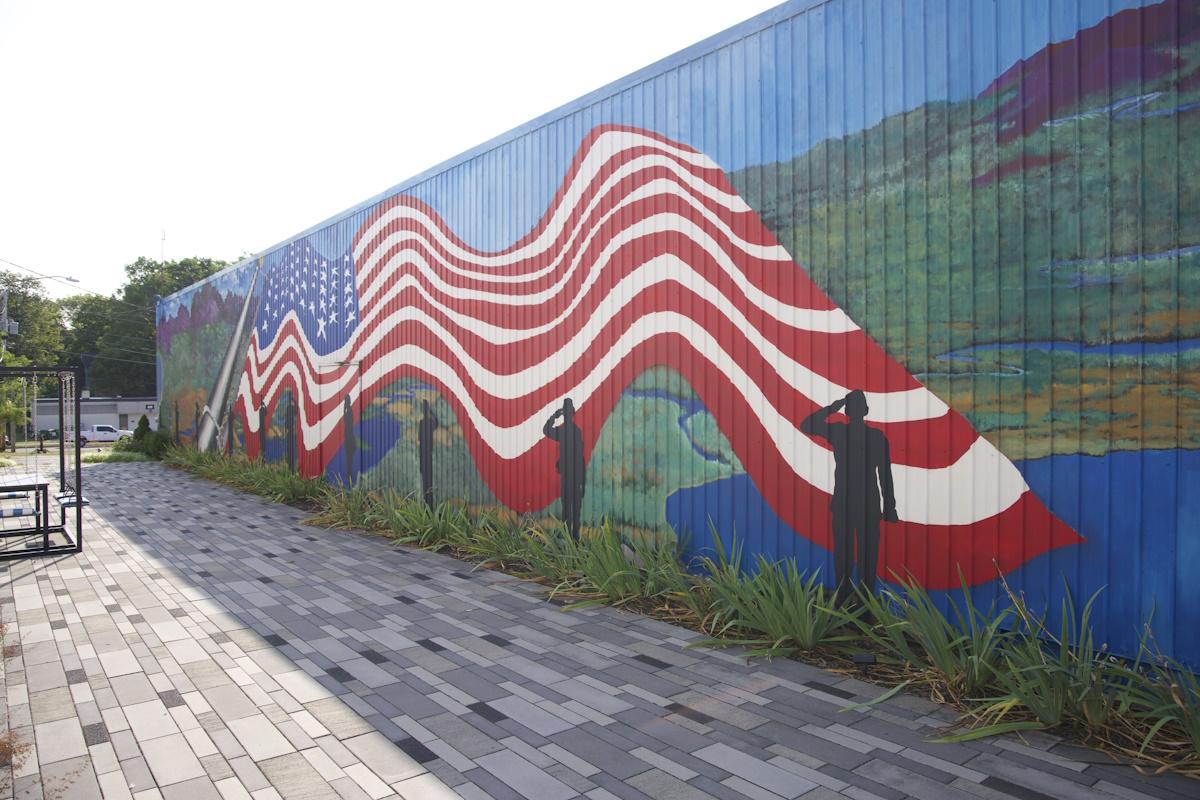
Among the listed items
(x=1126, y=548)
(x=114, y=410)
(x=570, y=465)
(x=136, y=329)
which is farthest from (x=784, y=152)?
(x=136, y=329)

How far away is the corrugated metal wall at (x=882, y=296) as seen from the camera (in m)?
3.94

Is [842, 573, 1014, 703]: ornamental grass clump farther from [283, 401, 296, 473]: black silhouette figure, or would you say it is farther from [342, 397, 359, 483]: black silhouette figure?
[283, 401, 296, 473]: black silhouette figure

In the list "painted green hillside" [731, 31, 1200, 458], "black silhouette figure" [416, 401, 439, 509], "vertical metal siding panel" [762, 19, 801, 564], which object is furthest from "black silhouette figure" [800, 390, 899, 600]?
"black silhouette figure" [416, 401, 439, 509]

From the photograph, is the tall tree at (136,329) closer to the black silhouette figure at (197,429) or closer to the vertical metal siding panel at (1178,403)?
the black silhouette figure at (197,429)

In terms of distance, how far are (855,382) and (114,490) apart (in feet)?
45.2

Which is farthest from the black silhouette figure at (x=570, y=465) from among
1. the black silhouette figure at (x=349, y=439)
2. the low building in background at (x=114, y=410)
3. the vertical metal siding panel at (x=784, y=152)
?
the low building in background at (x=114, y=410)

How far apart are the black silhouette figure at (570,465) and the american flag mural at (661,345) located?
4.9 inches

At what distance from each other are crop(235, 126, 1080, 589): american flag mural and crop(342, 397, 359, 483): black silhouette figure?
216mm

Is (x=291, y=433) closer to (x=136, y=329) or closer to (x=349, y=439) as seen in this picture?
(x=349, y=439)

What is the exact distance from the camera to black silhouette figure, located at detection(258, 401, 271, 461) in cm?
1488

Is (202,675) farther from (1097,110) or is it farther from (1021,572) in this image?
(1097,110)

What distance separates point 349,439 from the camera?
1168cm

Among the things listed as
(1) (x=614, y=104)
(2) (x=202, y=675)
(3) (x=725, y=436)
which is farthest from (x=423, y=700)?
(1) (x=614, y=104)

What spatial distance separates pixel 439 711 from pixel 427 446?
19.5ft
